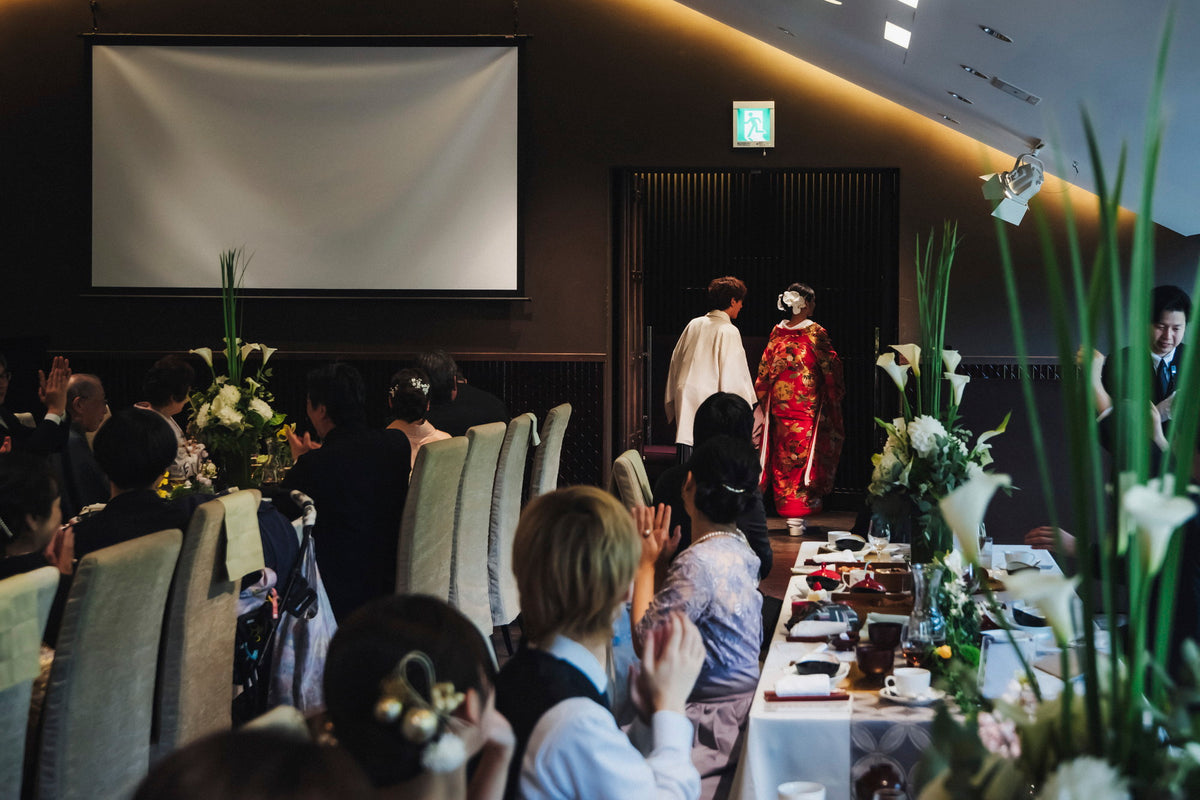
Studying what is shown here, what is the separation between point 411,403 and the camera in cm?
445

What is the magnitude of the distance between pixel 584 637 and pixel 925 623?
3.25ft

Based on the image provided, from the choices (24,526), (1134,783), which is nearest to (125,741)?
(24,526)

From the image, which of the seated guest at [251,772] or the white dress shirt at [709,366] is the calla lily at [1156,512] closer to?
the seated guest at [251,772]

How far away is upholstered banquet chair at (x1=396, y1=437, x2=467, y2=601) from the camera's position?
11.9ft

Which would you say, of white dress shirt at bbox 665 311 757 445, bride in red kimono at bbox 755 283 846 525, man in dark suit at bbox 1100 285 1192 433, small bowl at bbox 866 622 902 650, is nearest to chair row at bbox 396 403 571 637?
small bowl at bbox 866 622 902 650

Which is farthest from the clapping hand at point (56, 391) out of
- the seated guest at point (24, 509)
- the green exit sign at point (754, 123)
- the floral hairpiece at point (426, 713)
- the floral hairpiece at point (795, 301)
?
the floral hairpiece at point (795, 301)

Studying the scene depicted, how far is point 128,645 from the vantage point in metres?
2.22

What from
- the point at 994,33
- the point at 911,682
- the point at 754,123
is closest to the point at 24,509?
the point at 911,682

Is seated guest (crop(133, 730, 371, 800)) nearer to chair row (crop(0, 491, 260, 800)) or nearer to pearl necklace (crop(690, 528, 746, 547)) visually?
chair row (crop(0, 491, 260, 800))

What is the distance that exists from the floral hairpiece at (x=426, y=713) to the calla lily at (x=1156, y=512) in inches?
23.5

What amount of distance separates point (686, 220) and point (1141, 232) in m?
7.94

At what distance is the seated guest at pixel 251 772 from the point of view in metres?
0.69

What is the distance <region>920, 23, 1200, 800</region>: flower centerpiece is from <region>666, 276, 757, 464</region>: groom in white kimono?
20.3 feet

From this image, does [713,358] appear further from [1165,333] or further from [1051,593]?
[1051,593]
